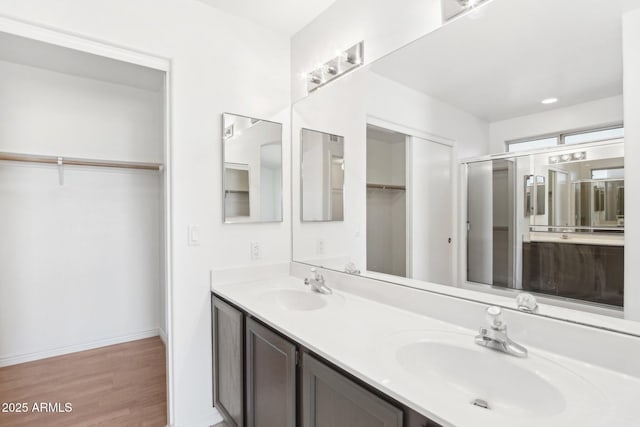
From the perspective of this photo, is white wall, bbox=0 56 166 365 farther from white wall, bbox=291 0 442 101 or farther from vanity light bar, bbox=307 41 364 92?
vanity light bar, bbox=307 41 364 92

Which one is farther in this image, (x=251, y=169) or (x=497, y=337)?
(x=251, y=169)

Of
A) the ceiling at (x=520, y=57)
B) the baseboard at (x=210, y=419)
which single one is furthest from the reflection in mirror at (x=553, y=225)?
the baseboard at (x=210, y=419)

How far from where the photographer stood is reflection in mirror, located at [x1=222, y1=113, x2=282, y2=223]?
2.01 metres

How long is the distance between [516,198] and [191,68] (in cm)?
185

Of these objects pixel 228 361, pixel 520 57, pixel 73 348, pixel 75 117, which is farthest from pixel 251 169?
pixel 73 348

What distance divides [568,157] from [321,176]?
1364mm

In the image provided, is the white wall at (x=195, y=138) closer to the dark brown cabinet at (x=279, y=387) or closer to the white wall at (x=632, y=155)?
the dark brown cabinet at (x=279, y=387)

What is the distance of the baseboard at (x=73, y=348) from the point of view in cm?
263

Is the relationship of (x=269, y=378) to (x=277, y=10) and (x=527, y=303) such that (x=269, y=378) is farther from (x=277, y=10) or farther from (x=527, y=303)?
(x=277, y=10)

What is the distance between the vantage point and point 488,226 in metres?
1.29

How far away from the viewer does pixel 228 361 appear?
69.1 inches

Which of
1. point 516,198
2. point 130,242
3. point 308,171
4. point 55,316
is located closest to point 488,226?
point 516,198

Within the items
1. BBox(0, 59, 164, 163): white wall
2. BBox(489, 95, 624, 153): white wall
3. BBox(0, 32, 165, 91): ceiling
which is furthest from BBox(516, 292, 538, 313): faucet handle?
BBox(0, 59, 164, 163): white wall

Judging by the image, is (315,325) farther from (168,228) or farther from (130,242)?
(130,242)
